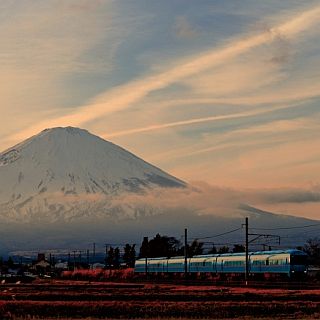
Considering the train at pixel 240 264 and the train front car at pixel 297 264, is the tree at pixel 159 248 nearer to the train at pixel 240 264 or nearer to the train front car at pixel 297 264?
the train at pixel 240 264

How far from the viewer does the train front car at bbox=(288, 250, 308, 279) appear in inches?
2837

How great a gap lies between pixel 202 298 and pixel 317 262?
278 feet

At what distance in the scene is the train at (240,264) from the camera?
238 feet

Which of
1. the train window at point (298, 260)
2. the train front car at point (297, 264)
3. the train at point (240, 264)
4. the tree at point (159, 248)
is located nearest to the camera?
the train window at point (298, 260)

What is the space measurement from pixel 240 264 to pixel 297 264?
8.97 m

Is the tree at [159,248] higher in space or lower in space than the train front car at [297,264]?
higher

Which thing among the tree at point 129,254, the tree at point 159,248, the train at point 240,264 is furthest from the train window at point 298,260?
the tree at point 129,254

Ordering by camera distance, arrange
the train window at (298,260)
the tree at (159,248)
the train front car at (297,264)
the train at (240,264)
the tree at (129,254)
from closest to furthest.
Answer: the train window at (298,260)
the train front car at (297,264)
the train at (240,264)
the tree at (159,248)
the tree at (129,254)

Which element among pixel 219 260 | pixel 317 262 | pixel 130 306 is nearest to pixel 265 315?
pixel 130 306

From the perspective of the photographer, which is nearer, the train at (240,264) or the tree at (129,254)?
the train at (240,264)

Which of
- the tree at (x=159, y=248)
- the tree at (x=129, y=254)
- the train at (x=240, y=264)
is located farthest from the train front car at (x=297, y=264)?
the tree at (x=129, y=254)

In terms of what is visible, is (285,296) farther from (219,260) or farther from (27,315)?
(219,260)

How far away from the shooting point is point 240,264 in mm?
80188

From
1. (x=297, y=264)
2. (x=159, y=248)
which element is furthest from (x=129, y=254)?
(x=297, y=264)
